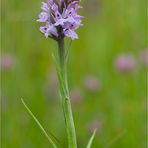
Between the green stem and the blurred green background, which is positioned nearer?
the green stem

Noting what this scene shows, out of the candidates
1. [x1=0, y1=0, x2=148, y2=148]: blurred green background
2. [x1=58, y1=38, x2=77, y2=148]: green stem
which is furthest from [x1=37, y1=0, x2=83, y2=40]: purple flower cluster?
[x1=0, y1=0, x2=148, y2=148]: blurred green background

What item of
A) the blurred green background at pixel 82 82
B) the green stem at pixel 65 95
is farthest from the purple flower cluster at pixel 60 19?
the blurred green background at pixel 82 82

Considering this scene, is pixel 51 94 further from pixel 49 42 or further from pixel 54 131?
pixel 49 42

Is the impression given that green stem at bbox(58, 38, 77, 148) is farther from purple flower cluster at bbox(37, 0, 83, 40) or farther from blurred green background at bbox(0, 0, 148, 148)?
blurred green background at bbox(0, 0, 148, 148)

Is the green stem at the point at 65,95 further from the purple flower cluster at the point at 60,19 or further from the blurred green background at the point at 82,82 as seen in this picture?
the blurred green background at the point at 82,82

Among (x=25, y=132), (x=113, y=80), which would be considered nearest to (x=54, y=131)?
(x=25, y=132)

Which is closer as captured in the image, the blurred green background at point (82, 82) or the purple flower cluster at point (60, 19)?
the purple flower cluster at point (60, 19)
